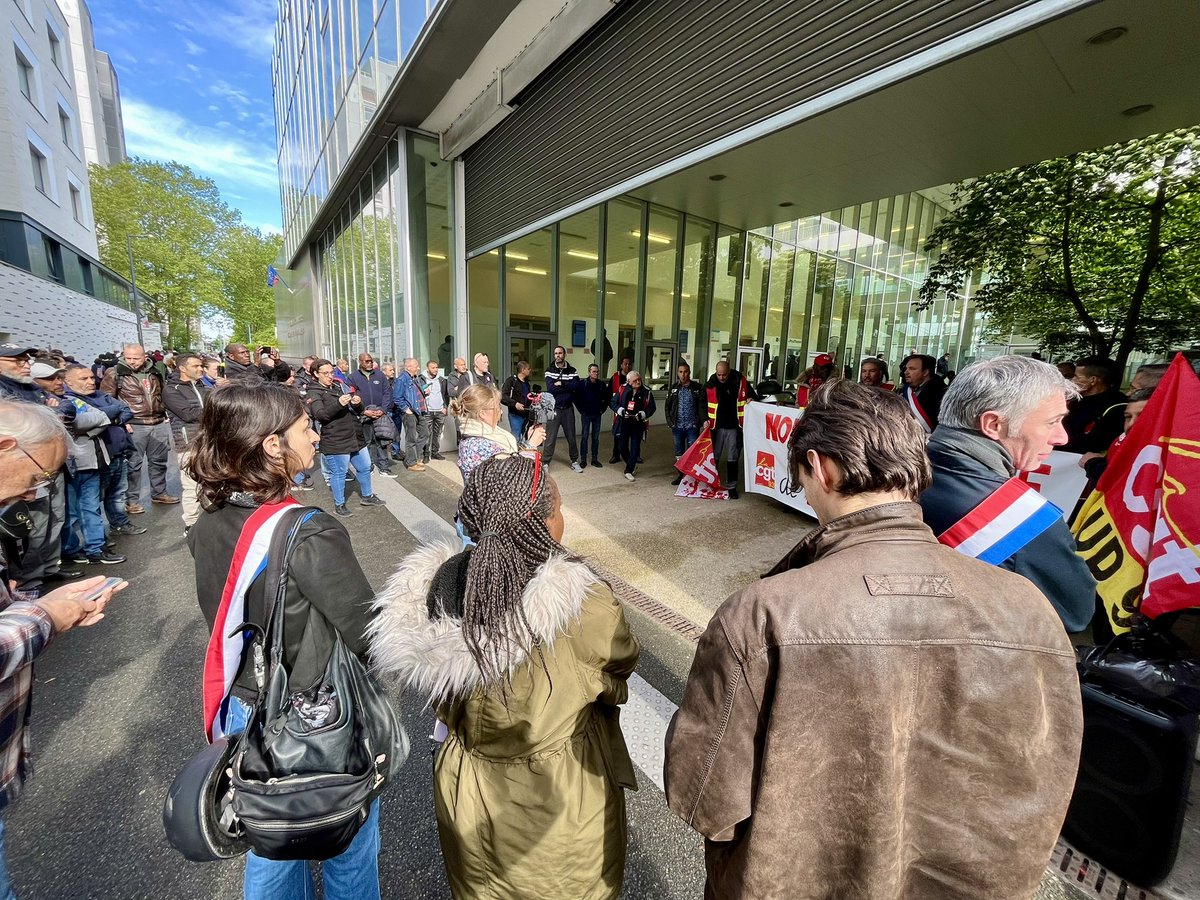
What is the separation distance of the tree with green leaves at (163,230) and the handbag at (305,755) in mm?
41372

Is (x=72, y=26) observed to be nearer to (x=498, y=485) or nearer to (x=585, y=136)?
(x=585, y=136)

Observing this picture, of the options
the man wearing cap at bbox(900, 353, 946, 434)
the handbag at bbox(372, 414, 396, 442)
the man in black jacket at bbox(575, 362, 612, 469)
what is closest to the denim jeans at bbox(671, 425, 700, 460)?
the man in black jacket at bbox(575, 362, 612, 469)

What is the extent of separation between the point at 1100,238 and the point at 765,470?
8463 millimetres

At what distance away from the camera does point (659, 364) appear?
12352mm

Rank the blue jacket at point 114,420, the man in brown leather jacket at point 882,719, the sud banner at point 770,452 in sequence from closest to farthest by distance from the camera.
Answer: the man in brown leather jacket at point 882,719
the blue jacket at point 114,420
the sud banner at point 770,452

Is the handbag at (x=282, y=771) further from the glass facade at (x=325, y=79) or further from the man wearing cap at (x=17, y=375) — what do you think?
the glass facade at (x=325, y=79)

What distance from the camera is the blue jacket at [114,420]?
5125 mm

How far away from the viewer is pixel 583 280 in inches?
450

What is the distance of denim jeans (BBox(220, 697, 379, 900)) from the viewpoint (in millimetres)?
1482

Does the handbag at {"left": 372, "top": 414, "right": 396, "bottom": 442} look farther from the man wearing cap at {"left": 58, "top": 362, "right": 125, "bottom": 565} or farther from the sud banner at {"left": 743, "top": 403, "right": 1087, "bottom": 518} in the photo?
the sud banner at {"left": 743, "top": 403, "right": 1087, "bottom": 518}

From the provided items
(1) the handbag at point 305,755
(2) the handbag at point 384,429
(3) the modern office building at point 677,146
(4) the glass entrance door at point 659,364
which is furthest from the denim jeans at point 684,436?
(1) the handbag at point 305,755

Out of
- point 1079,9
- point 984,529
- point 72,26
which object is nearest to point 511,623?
point 984,529

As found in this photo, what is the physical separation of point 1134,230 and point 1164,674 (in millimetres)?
11701

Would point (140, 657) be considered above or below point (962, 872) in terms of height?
below
